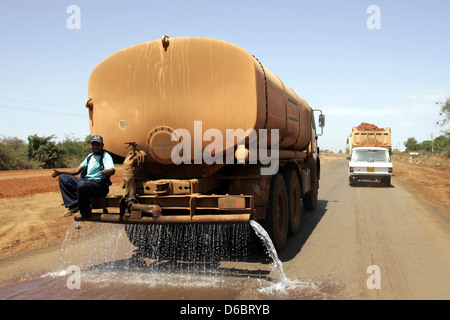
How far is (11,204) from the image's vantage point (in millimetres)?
11156

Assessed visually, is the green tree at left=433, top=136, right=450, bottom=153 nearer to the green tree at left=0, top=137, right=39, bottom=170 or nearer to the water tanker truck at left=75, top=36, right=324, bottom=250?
the green tree at left=0, top=137, right=39, bottom=170

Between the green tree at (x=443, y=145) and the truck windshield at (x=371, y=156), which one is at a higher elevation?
the green tree at (x=443, y=145)

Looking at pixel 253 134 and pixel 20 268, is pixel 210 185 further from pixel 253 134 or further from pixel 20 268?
pixel 20 268

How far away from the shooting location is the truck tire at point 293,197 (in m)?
7.04

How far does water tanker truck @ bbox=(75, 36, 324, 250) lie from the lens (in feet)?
16.4

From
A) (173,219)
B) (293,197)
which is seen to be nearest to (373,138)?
(293,197)

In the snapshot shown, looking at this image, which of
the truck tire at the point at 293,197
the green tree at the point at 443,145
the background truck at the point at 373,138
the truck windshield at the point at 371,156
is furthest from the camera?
the green tree at the point at 443,145

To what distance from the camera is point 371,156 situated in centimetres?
1795

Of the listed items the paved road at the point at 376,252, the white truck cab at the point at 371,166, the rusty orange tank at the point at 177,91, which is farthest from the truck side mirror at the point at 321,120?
the white truck cab at the point at 371,166

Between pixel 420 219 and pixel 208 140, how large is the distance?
20.9 feet

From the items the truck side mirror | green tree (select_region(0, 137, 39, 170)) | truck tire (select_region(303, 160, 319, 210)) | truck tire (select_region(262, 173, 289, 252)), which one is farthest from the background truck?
green tree (select_region(0, 137, 39, 170))

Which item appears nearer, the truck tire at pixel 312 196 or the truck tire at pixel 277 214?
the truck tire at pixel 277 214

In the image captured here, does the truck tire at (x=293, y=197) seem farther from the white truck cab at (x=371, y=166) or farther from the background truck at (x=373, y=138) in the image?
the background truck at (x=373, y=138)
